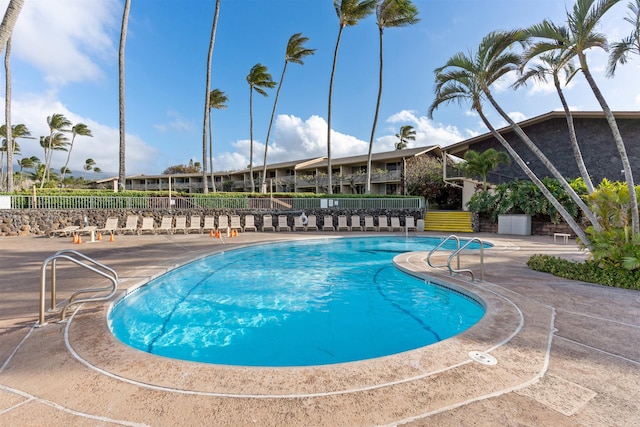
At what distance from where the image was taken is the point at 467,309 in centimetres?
530

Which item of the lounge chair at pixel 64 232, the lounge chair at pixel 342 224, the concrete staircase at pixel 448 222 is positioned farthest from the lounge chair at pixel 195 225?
the concrete staircase at pixel 448 222

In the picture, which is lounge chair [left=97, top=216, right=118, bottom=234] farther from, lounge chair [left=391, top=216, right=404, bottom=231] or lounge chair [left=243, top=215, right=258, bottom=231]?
lounge chair [left=391, top=216, right=404, bottom=231]

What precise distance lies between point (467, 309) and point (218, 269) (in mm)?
6502

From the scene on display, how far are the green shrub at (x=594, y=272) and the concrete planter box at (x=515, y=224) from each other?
10528mm

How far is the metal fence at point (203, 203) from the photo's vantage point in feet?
48.9

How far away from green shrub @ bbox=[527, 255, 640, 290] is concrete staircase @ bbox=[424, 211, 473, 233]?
11999 millimetres

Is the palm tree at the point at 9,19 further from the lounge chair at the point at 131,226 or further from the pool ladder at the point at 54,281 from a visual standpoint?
the lounge chair at the point at 131,226

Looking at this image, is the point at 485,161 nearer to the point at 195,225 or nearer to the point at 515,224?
the point at 515,224

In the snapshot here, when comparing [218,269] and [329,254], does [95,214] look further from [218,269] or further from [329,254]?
[329,254]

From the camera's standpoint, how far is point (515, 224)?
17000 mm

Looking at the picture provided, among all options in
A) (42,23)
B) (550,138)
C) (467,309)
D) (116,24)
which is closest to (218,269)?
(467,309)

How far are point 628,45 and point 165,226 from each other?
711 inches

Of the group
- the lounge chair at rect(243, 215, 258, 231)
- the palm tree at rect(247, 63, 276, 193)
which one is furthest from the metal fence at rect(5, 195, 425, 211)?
the palm tree at rect(247, 63, 276, 193)

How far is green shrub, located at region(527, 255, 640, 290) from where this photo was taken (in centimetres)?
588
